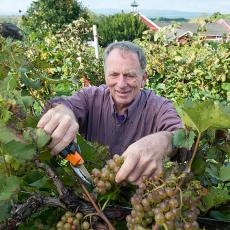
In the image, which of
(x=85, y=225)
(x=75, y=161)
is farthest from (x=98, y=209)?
(x=75, y=161)

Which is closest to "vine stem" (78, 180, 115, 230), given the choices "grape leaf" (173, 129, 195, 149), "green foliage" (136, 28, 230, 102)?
"grape leaf" (173, 129, 195, 149)

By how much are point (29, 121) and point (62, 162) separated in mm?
169

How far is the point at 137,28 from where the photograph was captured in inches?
1784

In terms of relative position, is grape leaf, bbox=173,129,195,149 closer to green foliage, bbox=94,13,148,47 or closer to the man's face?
the man's face

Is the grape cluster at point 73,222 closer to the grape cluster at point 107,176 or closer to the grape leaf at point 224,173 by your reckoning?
the grape cluster at point 107,176

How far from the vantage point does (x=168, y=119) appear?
82.8 inches

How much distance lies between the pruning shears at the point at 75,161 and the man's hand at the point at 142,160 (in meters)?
0.12

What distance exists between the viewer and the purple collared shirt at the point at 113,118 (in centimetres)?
246

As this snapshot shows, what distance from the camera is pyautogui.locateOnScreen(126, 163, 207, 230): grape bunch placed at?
0.92 metres

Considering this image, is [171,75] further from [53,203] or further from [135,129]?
[53,203]

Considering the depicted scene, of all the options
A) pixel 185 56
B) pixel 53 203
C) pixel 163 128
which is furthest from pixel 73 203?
pixel 185 56

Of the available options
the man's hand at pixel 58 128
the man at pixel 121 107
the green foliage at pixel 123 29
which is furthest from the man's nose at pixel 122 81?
the green foliage at pixel 123 29

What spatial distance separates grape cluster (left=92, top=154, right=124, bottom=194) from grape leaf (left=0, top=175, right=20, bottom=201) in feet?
0.59

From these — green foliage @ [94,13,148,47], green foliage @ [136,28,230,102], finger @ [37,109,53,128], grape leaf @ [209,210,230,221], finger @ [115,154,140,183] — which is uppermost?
finger @ [37,109,53,128]
